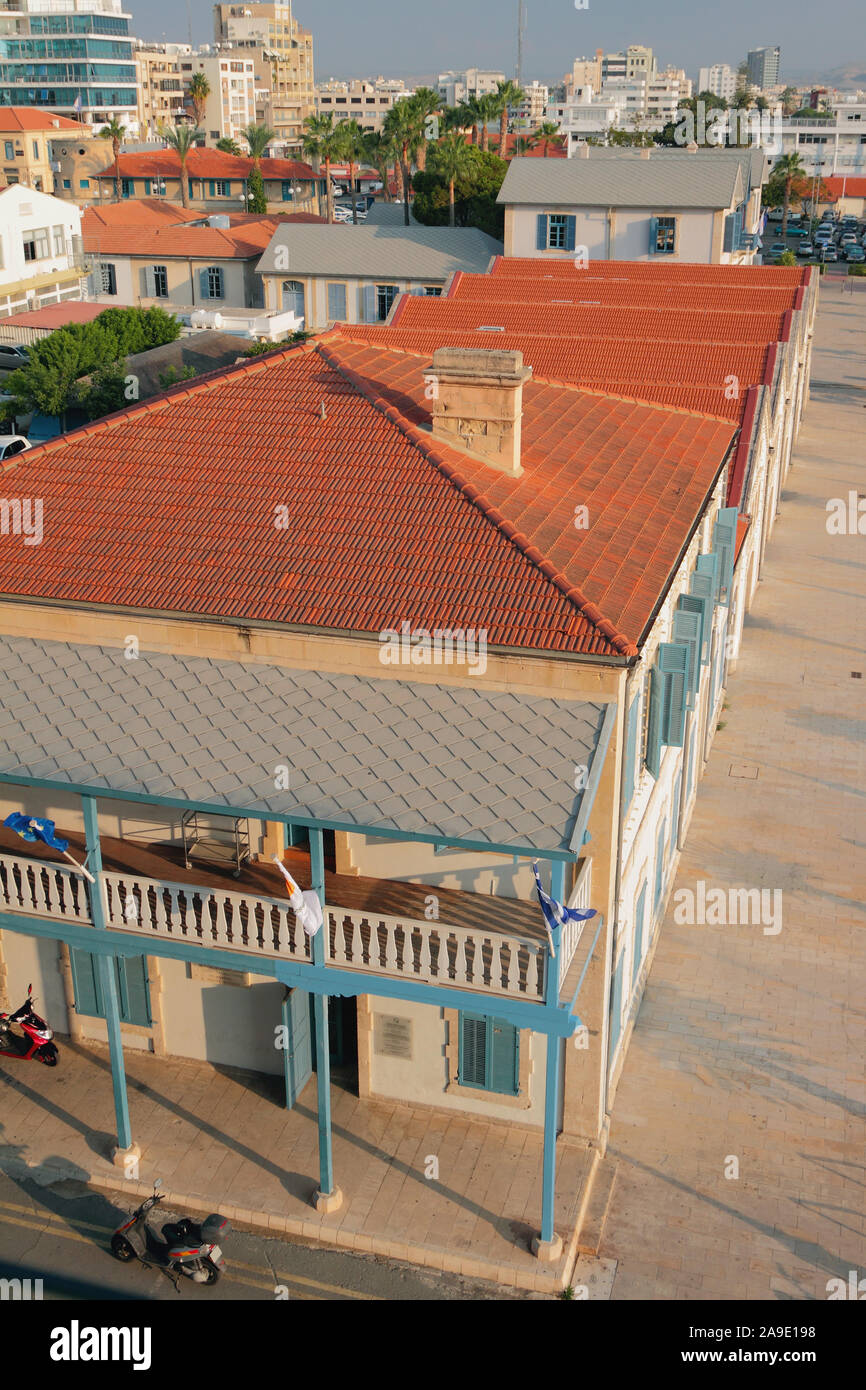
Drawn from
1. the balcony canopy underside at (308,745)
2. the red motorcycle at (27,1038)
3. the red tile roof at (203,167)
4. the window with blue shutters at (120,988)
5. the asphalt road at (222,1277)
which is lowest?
the asphalt road at (222,1277)

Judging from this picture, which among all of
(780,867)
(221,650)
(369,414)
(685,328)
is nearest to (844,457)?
(685,328)

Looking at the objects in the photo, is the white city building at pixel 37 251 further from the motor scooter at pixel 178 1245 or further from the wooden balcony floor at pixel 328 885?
the motor scooter at pixel 178 1245

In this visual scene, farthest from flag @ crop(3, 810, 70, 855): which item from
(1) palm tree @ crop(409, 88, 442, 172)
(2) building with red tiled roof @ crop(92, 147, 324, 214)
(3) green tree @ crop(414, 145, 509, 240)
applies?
(2) building with red tiled roof @ crop(92, 147, 324, 214)

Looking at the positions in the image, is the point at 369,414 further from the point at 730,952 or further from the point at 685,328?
the point at 685,328

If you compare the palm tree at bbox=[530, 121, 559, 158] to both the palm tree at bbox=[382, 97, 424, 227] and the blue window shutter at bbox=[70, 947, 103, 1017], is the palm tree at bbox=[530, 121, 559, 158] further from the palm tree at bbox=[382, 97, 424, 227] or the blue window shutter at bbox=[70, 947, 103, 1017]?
the blue window shutter at bbox=[70, 947, 103, 1017]

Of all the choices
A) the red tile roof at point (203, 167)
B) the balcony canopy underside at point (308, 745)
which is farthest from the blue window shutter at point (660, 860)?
the red tile roof at point (203, 167)

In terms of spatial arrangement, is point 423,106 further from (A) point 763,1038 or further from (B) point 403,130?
(A) point 763,1038
